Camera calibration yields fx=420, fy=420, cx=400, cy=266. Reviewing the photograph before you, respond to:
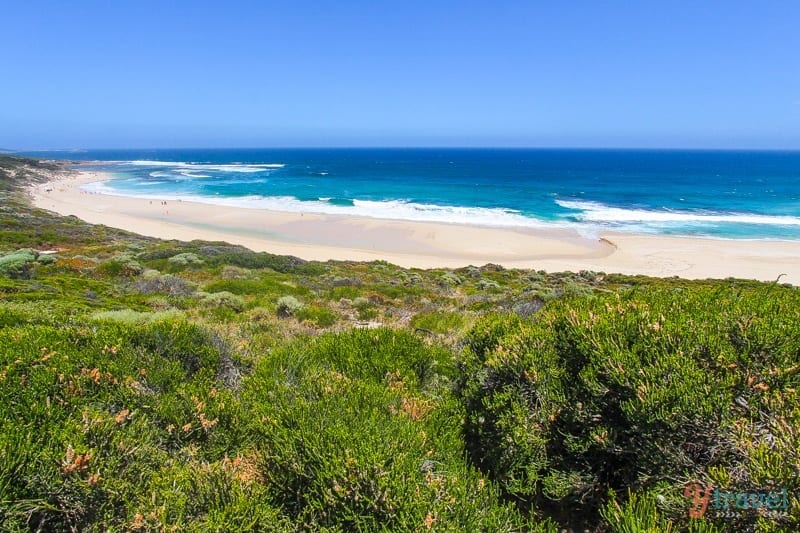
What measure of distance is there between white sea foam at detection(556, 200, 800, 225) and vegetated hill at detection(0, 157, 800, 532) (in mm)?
40355

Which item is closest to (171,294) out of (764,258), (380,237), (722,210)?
(380,237)

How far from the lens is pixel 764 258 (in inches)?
1080

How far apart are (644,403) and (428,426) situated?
1.66 m

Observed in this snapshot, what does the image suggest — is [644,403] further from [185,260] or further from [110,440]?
[185,260]

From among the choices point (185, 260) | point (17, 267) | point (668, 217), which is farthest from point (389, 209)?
point (17, 267)

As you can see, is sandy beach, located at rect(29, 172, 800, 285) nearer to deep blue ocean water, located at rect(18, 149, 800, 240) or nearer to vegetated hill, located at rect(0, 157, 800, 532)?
deep blue ocean water, located at rect(18, 149, 800, 240)

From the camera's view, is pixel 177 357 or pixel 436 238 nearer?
pixel 177 357

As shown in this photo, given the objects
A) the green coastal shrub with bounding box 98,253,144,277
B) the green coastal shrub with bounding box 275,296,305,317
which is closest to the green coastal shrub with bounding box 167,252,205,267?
the green coastal shrub with bounding box 98,253,144,277

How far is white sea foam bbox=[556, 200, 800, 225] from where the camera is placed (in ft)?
130

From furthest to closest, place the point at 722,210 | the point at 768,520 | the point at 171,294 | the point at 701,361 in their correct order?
the point at 722,210 < the point at 171,294 < the point at 701,361 < the point at 768,520

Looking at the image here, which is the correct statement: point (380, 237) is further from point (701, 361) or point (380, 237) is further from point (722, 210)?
point (722, 210)

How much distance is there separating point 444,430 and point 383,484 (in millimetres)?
1161

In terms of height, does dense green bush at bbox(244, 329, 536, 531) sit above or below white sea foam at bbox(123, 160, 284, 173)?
below

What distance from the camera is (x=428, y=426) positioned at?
11.8ft
